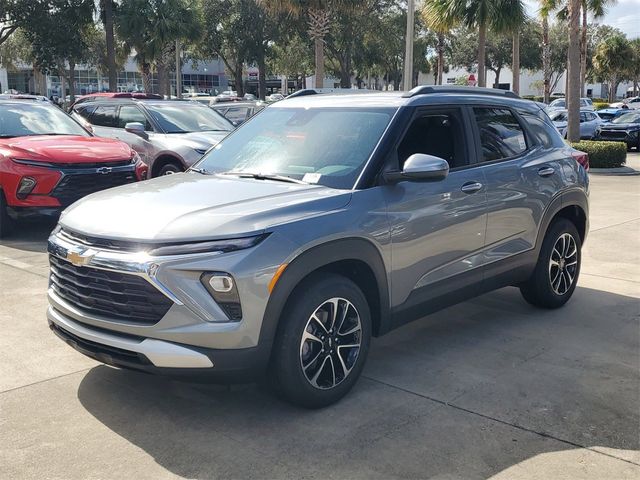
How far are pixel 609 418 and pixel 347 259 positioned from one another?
5.84 feet

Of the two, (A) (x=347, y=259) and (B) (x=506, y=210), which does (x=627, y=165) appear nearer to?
(B) (x=506, y=210)

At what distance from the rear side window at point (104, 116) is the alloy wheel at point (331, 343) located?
363 inches

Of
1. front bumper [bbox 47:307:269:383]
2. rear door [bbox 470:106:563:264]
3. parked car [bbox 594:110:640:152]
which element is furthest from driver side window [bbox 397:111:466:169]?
parked car [bbox 594:110:640:152]

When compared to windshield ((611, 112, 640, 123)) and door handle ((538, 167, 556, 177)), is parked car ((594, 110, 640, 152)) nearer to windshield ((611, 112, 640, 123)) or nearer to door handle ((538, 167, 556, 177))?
windshield ((611, 112, 640, 123))

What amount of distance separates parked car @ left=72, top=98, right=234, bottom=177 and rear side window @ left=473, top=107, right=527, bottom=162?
18.4 ft

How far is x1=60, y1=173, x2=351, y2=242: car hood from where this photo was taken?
365 cm

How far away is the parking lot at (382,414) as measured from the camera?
11.3ft

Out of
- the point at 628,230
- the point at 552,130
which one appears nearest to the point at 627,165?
the point at 628,230

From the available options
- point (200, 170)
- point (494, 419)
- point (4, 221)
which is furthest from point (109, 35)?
point (494, 419)

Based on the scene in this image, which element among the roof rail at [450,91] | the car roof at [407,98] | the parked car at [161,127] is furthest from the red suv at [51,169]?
the roof rail at [450,91]

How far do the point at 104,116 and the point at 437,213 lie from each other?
9315mm

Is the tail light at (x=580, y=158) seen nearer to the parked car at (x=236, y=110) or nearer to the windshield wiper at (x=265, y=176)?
the windshield wiper at (x=265, y=176)

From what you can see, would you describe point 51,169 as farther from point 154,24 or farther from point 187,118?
point 154,24

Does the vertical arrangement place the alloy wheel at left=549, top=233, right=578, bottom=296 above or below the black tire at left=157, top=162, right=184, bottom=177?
below
